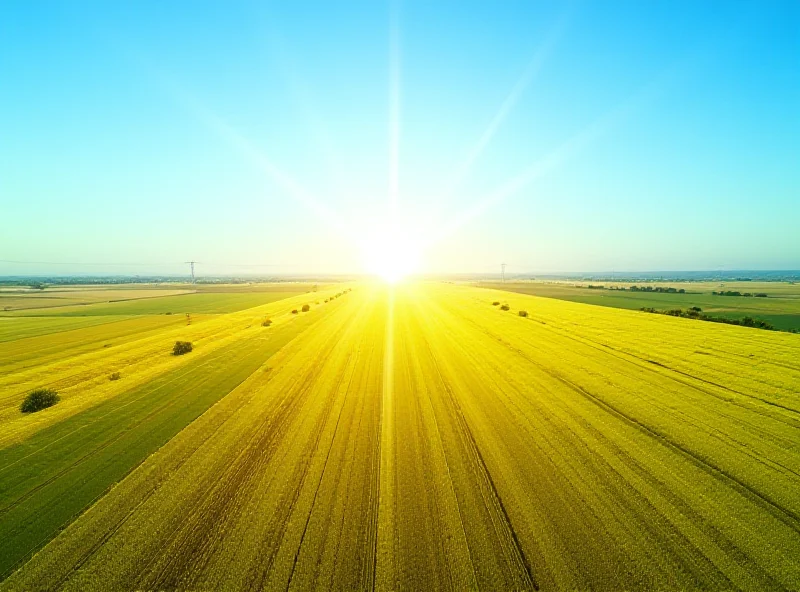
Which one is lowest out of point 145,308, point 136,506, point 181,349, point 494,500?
point 145,308

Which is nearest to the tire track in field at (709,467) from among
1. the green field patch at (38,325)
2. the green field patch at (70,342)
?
the green field patch at (70,342)

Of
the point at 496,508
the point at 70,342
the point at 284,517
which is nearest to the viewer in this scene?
the point at 284,517

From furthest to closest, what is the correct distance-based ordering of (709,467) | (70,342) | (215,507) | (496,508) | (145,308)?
(145,308) < (70,342) < (709,467) < (215,507) < (496,508)

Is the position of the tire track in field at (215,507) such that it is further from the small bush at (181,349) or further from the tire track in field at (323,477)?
the small bush at (181,349)

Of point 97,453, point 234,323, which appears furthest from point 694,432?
point 234,323

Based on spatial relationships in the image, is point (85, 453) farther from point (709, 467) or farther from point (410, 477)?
point (709, 467)

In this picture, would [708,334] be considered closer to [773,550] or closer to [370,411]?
[773,550]

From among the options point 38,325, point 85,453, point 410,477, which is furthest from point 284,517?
point 38,325
